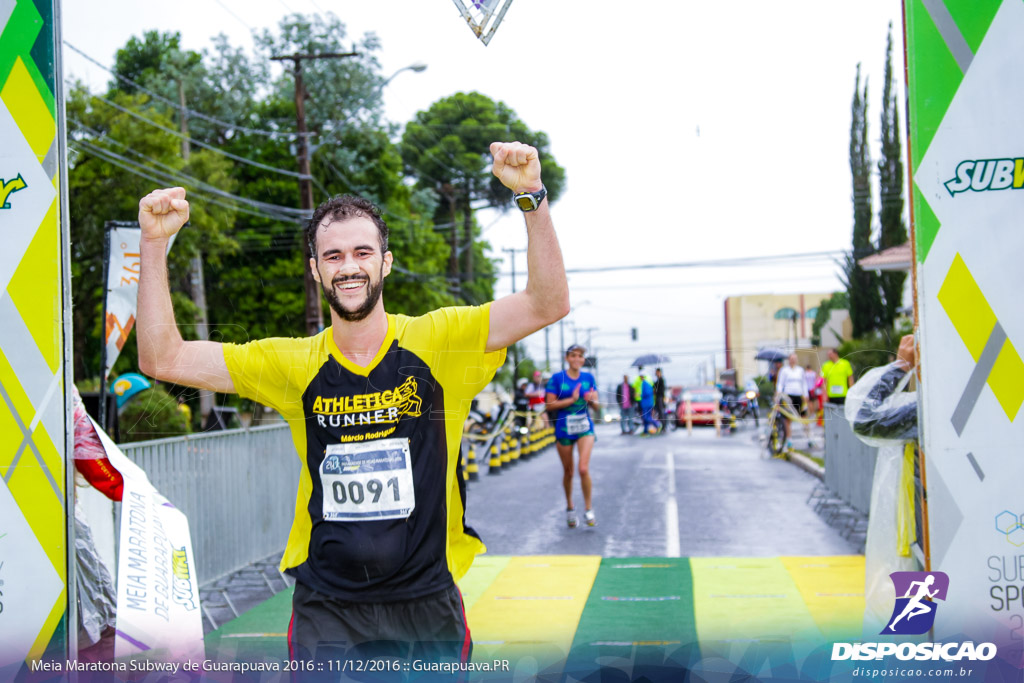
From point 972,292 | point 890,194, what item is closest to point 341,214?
point 972,292

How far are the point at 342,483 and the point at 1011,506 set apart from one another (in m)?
1.85

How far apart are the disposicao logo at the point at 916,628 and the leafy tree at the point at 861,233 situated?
1408mm

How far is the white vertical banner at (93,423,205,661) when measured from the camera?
295cm

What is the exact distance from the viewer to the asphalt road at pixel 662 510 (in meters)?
8.39

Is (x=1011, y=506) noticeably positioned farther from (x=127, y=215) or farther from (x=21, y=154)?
(x=127, y=215)

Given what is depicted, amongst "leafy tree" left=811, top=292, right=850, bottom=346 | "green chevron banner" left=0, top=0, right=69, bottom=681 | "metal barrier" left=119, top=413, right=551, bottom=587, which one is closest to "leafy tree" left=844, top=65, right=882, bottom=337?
"leafy tree" left=811, top=292, right=850, bottom=346

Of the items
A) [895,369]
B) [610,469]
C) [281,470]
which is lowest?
[610,469]

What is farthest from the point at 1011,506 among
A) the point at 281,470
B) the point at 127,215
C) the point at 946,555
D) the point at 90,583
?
the point at 127,215

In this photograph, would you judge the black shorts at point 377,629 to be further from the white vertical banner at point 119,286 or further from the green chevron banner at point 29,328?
the white vertical banner at point 119,286

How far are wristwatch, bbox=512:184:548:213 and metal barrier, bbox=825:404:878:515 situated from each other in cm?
581

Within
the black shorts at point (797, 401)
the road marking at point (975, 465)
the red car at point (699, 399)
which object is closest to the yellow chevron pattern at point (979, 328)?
the road marking at point (975, 465)

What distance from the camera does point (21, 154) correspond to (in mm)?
2842

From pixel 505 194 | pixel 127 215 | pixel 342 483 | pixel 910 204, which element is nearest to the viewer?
pixel 342 483

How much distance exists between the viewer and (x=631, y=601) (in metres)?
Result: 6.23
